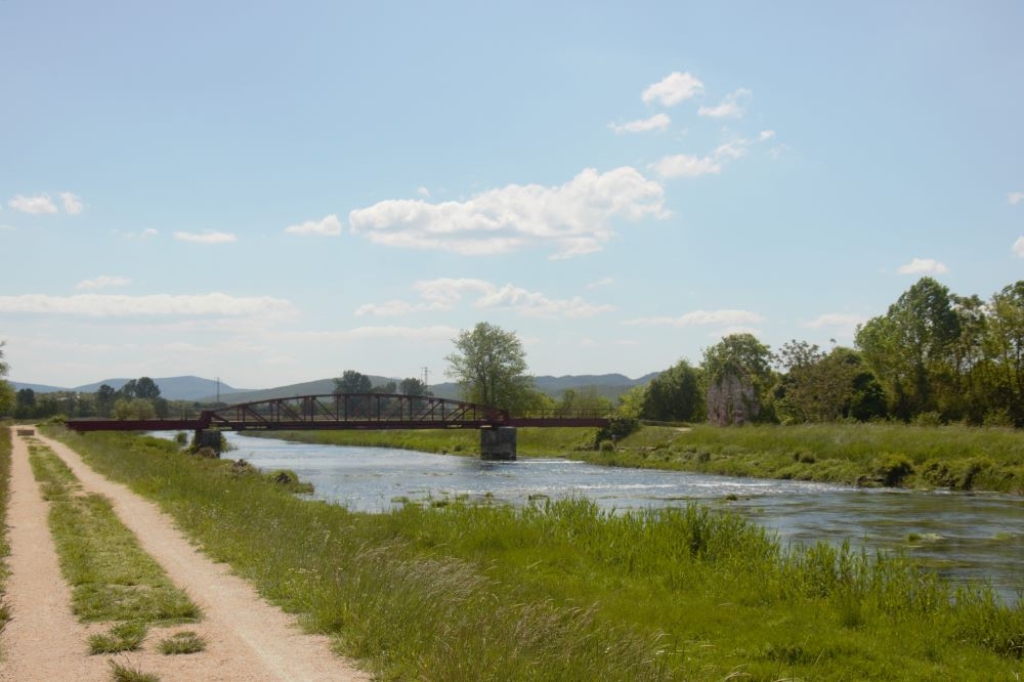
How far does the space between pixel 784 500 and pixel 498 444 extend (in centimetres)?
4910

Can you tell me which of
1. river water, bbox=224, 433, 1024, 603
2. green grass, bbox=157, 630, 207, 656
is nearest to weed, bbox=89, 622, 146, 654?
green grass, bbox=157, 630, 207, 656

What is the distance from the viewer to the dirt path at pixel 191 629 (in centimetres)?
969

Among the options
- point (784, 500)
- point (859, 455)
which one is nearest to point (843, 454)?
point (859, 455)

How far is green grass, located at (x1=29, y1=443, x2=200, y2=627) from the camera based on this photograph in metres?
12.2

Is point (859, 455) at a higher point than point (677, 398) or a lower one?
lower

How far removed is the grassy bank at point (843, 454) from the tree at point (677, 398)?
1164 inches

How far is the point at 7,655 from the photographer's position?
1023 cm

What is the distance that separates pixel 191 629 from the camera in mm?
11477

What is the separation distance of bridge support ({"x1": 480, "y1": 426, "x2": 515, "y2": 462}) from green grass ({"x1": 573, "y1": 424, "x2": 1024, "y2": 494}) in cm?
1515

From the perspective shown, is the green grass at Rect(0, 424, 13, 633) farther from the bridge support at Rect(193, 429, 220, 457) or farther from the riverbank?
the bridge support at Rect(193, 429, 220, 457)

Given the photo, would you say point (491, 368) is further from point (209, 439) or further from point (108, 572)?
point (108, 572)

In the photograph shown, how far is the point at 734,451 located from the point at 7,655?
55973 millimetres

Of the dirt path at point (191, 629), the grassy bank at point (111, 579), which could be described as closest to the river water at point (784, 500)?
the grassy bank at point (111, 579)

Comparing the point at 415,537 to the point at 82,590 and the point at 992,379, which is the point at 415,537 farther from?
the point at 992,379
